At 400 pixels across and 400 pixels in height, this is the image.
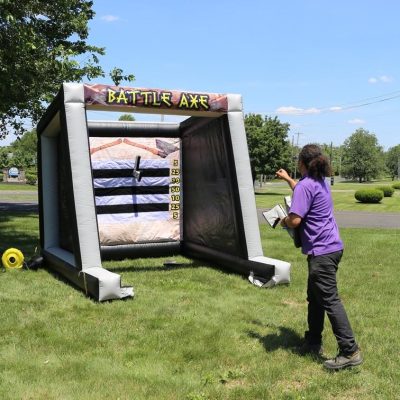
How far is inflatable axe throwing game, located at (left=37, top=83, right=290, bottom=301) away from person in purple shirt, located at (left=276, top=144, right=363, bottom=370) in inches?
112

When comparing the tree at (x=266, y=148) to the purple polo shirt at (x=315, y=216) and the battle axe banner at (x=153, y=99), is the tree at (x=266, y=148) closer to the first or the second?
the battle axe banner at (x=153, y=99)

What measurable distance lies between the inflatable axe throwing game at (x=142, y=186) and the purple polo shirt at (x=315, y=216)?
287cm

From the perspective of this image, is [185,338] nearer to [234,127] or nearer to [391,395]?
[391,395]

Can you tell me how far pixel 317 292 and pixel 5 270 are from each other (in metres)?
5.89

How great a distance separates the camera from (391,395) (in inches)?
147

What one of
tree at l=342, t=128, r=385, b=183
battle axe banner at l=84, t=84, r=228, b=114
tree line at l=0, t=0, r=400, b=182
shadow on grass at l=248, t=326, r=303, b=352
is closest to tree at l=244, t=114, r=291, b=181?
tree line at l=0, t=0, r=400, b=182

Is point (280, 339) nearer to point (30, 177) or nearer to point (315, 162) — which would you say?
point (315, 162)

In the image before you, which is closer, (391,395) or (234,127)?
(391,395)

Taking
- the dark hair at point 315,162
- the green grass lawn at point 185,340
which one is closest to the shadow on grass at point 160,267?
the green grass lawn at point 185,340

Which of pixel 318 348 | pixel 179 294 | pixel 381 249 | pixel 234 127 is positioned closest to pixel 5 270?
pixel 179 294

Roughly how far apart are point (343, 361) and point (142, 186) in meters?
6.90

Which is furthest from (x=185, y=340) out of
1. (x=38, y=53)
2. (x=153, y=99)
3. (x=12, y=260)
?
(x=38, y=53)

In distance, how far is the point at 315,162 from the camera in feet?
14.5

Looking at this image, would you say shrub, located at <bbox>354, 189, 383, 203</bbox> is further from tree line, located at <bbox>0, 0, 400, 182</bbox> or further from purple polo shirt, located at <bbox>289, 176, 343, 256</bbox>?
purple polo shirt, located at <bbox>289, 176, 343, 256</bbox>
